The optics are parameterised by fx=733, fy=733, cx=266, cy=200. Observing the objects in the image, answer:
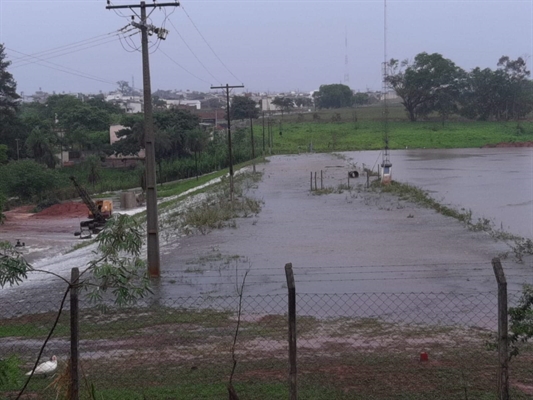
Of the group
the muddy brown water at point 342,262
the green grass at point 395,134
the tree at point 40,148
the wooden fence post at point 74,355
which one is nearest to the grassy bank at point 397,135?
the green grass at point 395,134

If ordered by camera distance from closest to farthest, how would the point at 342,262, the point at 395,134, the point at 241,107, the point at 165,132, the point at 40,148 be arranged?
1. the point at 342,262
2. the point at 40,148
3. the point at 165,132
4. the point at 395,134
5. the point at 241,107

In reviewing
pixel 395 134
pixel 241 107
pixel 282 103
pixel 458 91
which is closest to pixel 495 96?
pixel 458 91

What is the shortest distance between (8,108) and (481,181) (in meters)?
51.7

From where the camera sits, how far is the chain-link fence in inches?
291

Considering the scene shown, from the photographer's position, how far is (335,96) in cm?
18250

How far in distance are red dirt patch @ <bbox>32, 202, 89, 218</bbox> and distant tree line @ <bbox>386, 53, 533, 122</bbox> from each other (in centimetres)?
6964

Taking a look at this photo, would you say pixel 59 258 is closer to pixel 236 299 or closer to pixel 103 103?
pixel 236 299

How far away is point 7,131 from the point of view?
7275 cm

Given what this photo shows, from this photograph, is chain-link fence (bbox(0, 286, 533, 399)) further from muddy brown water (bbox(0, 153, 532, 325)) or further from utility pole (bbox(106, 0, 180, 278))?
utility pole (bbox(106, 0, 180, 278))

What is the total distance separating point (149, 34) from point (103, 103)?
305 feet

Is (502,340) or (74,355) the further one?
(502,340)

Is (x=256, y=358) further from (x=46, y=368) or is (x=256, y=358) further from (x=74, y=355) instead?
(x=74, y=355)

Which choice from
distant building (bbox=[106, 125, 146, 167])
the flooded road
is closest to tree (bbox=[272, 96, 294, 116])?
distant building (bbox=[106, 125, 146, 167])

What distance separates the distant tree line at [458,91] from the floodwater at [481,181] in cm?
3769
